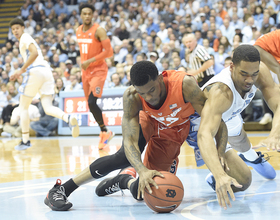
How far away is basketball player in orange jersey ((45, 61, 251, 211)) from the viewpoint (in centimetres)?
259

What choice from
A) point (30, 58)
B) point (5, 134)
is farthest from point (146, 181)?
point (5, 134)

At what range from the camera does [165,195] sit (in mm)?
2541

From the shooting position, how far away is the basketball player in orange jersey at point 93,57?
652 centimetres

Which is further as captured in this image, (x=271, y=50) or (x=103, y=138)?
(x=103, y=138)

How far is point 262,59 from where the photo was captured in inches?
158

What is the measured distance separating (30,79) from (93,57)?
119 centimetres

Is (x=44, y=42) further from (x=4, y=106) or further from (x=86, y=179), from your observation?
(x=86, y=179)

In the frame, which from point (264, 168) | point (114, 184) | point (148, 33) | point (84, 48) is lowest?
point (148, 33)

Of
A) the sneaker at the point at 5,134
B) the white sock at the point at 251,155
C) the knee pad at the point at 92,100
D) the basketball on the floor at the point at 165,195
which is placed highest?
the basketball on the floor at the point at 165,195

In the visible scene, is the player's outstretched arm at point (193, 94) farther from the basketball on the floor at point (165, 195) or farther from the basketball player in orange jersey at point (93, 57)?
the basketball player in orange jersey at point (93, 57)

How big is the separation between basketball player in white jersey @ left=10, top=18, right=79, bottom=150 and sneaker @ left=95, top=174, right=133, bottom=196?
345cm

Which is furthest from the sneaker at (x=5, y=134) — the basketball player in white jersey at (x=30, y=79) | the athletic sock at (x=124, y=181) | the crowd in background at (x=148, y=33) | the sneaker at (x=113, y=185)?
the athletic sock at (x=124, y=181)

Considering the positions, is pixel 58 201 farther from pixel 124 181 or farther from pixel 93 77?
pixel 93 77

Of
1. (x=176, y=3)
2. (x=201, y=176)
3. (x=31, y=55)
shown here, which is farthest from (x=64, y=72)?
(x=201, y=176)
